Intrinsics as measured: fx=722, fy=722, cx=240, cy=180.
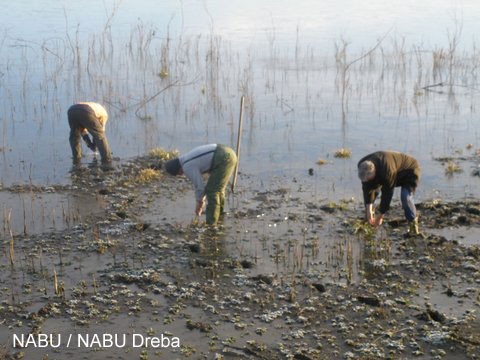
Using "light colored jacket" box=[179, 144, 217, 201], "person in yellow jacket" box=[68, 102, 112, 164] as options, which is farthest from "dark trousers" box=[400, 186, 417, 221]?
"person in yellow jacket" box=[68, 102, 112, 164]

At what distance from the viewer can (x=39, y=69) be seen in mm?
22219

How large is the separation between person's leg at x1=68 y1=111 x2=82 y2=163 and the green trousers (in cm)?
441

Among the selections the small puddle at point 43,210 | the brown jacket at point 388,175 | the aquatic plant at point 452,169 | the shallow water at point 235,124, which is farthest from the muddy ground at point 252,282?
the aquatic plant at point 452,169

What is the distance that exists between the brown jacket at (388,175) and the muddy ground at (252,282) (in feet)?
2.14

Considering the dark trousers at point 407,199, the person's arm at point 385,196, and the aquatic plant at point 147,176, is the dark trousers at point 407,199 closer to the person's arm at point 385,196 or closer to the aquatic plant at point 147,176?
the person's arm at point 385,196

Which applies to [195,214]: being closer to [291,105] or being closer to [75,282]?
[75,282]

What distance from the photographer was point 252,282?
8641mm

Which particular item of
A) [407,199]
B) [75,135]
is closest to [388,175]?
[407,199]

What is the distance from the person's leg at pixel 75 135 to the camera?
13637mm

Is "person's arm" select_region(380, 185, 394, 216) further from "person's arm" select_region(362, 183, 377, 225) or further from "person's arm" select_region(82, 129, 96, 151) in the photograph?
"person's arm" select_region(82, 129, 96, 151)

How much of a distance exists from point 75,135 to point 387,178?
22.5ft

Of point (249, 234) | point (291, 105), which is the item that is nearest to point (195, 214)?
point (249, 234)

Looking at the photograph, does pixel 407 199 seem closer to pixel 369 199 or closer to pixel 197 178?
pixel 369 199

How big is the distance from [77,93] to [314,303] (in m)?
13.2
